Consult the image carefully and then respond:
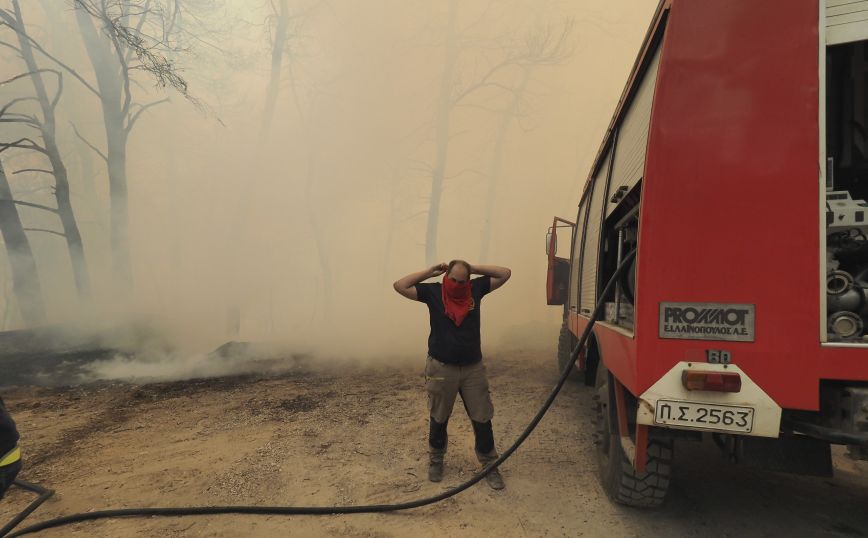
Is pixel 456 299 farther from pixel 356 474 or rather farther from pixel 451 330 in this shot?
pixel 356 474

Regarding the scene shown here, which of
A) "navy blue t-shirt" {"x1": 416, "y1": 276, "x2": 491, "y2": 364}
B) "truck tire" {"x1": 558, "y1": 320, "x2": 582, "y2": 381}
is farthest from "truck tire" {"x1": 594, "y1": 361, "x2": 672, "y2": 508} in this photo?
"truck tire" {"x1": 558, "y1": 320, "x2": 582, "y2": 381}

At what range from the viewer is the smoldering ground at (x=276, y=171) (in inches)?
451

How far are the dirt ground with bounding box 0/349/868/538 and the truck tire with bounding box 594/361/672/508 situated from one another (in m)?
0.16

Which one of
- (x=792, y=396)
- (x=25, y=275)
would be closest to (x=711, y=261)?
(x=792, y=396)

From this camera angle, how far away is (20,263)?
1139 cm

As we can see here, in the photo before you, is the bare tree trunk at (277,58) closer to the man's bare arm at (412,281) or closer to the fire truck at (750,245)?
the man's bare arm at (412,281)

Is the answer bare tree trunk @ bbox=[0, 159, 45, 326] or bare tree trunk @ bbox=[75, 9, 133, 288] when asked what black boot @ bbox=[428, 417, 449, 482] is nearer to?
bare tree trunk @ bbox=[75, 9, 133, 288]

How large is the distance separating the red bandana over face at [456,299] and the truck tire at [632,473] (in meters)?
1.05

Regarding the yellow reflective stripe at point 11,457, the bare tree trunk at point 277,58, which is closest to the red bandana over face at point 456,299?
the yellow reflective stripe at point 11,457

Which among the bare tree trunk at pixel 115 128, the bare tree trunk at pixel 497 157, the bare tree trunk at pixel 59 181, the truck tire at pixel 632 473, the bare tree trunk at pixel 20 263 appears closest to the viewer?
the truck tire at pixel 632 473

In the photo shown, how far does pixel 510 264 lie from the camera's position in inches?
645

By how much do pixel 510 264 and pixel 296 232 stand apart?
25.5 feet

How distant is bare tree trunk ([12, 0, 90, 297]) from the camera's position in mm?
11664

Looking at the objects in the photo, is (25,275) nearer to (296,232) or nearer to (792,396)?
(296,232)
